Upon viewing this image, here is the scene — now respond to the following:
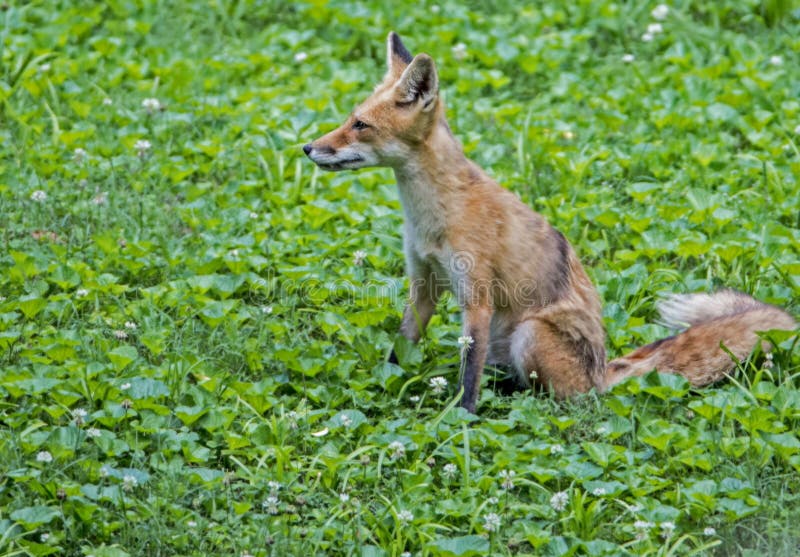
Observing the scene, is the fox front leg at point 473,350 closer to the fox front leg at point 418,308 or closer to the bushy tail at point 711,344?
the fox front leg at point 418,308

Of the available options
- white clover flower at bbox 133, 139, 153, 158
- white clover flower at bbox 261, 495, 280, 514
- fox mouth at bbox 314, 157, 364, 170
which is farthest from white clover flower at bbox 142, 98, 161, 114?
white clover flower at bbox 261, 495, 280, 514

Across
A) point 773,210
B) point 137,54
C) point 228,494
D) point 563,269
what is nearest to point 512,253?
point 563,269

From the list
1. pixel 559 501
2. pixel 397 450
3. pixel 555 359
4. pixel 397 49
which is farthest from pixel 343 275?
pixel 559 501

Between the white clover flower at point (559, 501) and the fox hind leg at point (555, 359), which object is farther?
the fox hind leg at point (555, 359)

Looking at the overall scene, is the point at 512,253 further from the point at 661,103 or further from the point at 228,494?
the point at 661,103

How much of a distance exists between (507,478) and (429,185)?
1.65 m

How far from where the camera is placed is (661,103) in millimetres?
8641

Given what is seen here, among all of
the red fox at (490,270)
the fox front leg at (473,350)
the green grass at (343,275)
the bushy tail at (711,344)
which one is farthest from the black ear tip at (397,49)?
the bushy tail at (711,344)

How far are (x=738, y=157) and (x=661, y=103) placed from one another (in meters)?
0.96

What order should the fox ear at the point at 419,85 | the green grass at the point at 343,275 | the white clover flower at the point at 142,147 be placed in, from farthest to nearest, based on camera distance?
the white clover flower at the point at 142,147 → the fox ear at the point at 419,85 → the green grass at the point at 343,275

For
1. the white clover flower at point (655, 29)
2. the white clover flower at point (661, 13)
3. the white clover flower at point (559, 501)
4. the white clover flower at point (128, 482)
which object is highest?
the white clover flower at point (661, 13)

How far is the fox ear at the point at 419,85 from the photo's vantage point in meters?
5.49

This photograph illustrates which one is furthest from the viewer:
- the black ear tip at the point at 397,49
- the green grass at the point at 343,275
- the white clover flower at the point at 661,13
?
the white clover flower at the point at 661,13

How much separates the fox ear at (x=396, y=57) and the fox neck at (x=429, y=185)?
1.45ft
